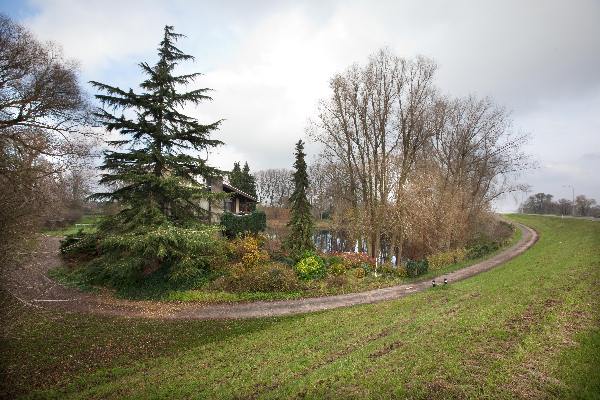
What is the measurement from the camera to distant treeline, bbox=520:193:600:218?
70.4 metres

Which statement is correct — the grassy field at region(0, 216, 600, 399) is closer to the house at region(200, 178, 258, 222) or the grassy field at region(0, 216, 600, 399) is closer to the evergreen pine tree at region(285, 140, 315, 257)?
the evergreen pine tree at region(285, 140, 315, 257)

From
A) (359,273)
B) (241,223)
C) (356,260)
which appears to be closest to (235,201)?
(241,223)

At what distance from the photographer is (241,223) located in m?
25.1

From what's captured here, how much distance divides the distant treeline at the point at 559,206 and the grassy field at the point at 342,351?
240ft

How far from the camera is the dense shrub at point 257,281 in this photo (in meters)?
16.9

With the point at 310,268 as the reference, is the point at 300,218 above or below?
above

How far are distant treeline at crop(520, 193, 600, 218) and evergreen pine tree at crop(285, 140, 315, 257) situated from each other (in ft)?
224

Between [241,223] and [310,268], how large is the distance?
27.6 ft

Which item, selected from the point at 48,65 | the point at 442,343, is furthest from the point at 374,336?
the point at 48,65

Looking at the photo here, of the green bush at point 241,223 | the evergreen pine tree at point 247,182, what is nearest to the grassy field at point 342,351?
the green bush at point 241,223

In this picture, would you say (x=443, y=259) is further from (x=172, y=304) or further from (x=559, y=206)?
(x=559, y=206)

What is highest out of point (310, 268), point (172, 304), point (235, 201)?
point (235, 201)

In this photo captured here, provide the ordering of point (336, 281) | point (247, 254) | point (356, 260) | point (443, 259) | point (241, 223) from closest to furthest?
point (336, 281)
point (247, 254)
point (356, 260)
point (241, 223)
point (443, 259)

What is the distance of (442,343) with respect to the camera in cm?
809
